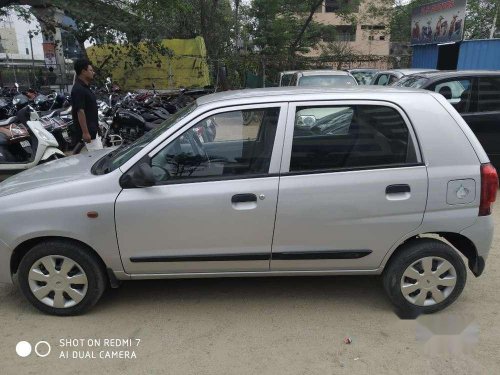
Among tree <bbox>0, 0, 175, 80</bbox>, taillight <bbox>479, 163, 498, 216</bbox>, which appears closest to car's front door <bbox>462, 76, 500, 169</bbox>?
taillight <bbox>479, 163, 498, 216</bbox>

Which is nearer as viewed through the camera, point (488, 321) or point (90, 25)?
point (488, 321)

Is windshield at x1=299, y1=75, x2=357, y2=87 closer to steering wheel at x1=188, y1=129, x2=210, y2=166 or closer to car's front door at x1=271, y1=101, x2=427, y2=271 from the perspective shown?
car's front door at x1=271, y1=101, x2=427, y2=271

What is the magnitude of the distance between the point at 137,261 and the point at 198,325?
62 cm

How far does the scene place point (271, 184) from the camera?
2975 mm

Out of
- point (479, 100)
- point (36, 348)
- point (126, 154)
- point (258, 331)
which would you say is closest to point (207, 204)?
point (126, 154)

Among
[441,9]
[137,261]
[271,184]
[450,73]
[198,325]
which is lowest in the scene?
[198,325]

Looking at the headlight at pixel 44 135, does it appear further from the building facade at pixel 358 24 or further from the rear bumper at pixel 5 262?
the building facade at pixel 358 24

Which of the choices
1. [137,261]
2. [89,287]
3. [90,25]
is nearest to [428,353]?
[137,261]

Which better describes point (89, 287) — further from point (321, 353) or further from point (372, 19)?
point (372, 19)

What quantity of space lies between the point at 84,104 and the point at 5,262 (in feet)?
9.51

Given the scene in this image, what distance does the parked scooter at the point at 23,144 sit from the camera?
6.43m

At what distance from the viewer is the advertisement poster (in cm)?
1570

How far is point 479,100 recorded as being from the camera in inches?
238

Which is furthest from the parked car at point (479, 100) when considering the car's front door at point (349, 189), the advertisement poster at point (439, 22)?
the advertisement poster at point (439, 22)
